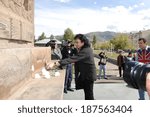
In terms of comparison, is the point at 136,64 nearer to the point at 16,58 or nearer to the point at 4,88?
the point at 4,88

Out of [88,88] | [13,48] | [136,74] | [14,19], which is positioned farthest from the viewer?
[14,19]

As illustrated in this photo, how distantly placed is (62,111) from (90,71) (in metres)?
3.31

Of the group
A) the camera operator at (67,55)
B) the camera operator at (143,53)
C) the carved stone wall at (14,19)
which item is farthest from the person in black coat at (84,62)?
the camera operator at (67,55)

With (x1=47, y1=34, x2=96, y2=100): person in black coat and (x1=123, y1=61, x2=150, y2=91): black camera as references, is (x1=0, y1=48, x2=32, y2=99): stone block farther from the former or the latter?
(x1=123, y1=61, x2=150, y2=91): black camera

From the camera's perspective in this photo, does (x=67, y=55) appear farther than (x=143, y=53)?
Yes

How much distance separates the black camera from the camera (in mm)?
2215

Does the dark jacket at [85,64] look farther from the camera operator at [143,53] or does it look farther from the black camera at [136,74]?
the black camera at [136,74]

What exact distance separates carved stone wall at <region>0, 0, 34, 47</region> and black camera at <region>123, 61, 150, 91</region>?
3.74 m

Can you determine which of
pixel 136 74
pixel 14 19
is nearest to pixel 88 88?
pixel 14 19

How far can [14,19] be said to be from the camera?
6859 mm

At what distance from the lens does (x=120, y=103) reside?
2.91 metres

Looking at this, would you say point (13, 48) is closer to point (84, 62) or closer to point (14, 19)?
point (84, 62)

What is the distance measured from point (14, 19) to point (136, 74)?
492cm

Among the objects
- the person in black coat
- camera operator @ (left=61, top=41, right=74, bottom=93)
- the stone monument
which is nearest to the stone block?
the stone monument
